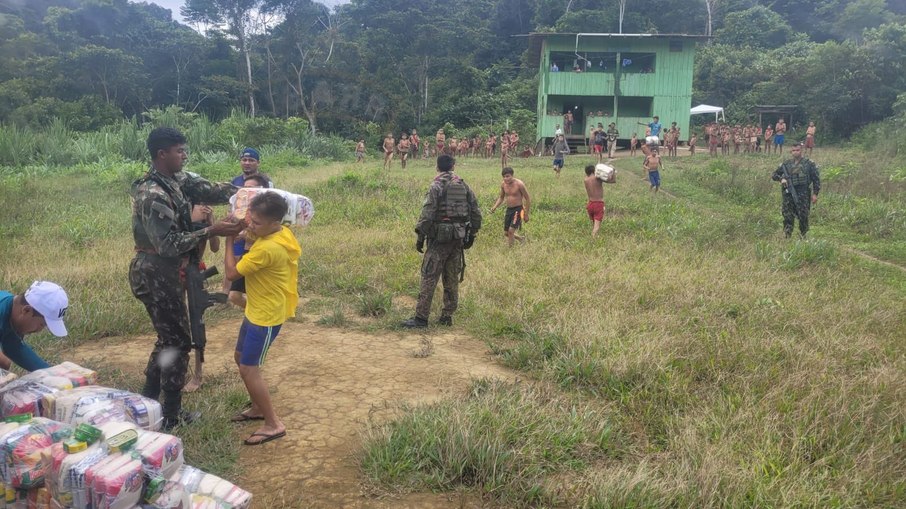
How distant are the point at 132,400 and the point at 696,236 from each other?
8118mm

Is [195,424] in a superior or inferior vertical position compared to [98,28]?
inferior

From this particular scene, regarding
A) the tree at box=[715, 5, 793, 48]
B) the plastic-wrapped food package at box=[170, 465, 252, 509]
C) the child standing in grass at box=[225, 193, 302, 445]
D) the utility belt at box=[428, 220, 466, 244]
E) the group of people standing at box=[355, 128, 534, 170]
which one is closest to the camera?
the plastic-wrapped food package at box=[170, 465, 252, 509]

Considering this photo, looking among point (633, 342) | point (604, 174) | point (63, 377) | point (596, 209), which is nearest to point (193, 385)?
point (63, 377)

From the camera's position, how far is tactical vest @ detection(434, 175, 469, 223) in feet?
19.0

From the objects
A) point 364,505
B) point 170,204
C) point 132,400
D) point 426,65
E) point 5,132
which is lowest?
point 364,505

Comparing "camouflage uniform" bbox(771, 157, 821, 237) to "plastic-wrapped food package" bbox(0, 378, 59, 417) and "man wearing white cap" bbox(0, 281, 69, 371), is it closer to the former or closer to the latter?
"man wearing white cap" bbox(0, 281, 69, 371)

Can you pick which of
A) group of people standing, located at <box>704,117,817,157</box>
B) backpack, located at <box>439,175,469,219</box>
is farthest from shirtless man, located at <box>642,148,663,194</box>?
group of people standing, located at <box>704,117,817,157</box>

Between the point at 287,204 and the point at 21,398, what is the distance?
152 centimetres

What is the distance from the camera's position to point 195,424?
3594 millimetres

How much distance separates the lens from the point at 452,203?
5797 millimetres

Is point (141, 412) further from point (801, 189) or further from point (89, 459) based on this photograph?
point (801, 189)

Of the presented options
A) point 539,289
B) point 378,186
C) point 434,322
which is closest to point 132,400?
point 434,322

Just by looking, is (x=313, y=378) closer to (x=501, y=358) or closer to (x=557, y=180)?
(x=501, y=358)

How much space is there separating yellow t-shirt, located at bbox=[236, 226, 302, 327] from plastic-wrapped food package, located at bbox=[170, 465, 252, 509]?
3.35ft
